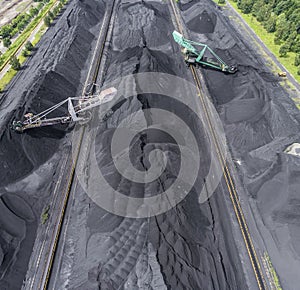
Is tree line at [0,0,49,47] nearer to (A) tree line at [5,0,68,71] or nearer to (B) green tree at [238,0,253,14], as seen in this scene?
(A) tree line at [5,0,68,71]

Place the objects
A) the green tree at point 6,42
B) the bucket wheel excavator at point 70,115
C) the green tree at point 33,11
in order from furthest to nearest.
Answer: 1. the green tree at point 33,11
2. the green tree at point 6,42
3. the bucket wheel excavator at point 70,115

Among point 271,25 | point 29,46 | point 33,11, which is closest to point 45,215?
point 29,46

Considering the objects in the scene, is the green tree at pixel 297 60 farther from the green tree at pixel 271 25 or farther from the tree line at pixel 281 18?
the green tree at pixel 271 25

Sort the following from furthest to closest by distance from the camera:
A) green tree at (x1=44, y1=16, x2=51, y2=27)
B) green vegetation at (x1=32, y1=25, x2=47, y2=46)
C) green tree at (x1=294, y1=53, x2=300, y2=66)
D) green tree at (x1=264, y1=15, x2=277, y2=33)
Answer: green tree at (x1=44, y1=16, x2=51, y2=27)
green tree at (x1=264, y1=15, x2=277, y2=33)
green vegetation at (x1=32, y1=25, x2=47, y2=46)
green tree at (x1=294, y1=53, x2=300, y2=66)

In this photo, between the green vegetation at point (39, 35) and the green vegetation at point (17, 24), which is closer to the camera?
the green vegetation at point (39, 35)

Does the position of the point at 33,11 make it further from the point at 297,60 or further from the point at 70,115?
the point at 297,60

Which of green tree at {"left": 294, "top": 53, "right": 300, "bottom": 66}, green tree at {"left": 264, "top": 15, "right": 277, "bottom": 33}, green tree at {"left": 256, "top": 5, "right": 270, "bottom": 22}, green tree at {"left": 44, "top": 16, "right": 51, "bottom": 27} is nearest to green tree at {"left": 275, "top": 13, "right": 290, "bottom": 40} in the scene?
green tree at {"left": 264, "top": 15, "right": 277, "bottom": 33}

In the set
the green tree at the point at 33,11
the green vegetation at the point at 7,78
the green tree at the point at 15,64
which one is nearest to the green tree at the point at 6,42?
the green tree at the point at 15,64
